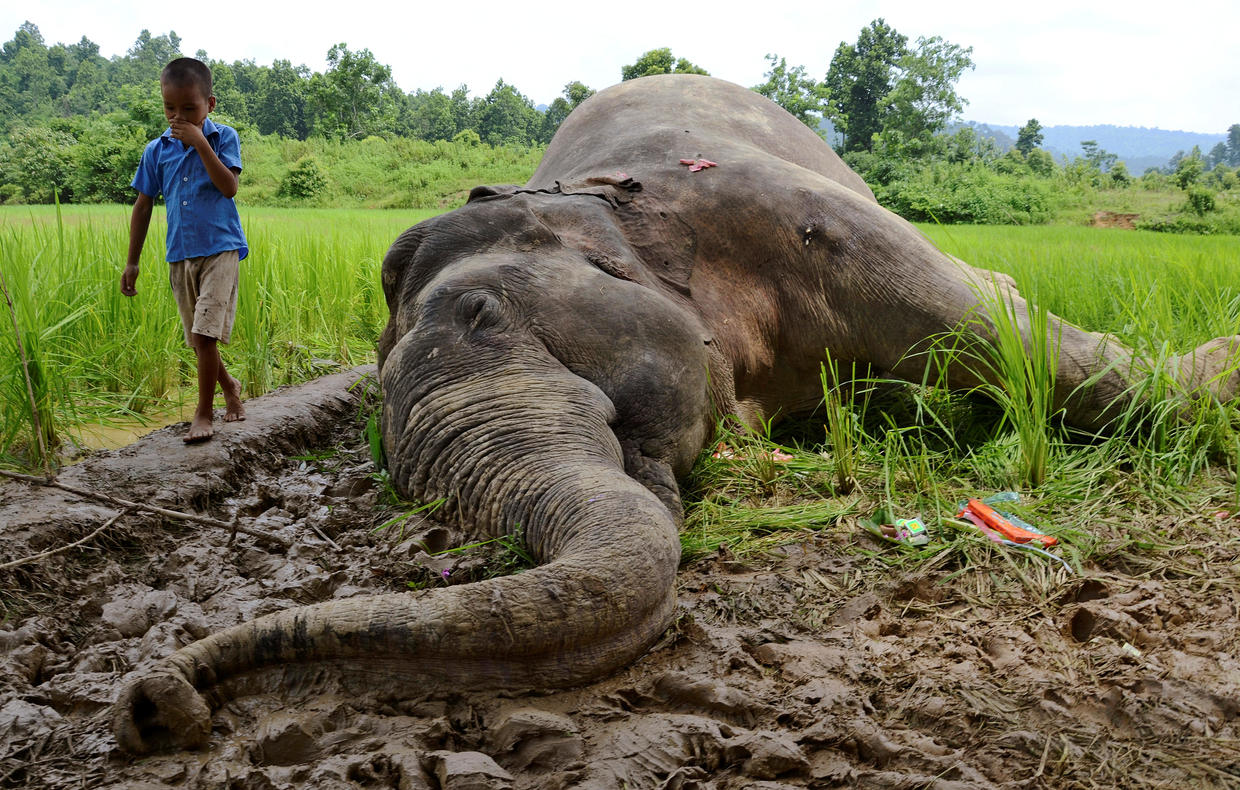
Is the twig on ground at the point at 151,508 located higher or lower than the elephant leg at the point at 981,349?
lower

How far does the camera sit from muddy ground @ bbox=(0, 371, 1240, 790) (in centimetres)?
134

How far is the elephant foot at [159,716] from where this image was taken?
4.46 feet

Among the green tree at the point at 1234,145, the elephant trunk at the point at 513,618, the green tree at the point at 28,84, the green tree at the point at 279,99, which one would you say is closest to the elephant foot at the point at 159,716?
the elephant trunk at the point at 513,618

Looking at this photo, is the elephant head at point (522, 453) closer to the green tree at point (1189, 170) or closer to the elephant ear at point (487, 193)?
the elephant ear at point (487, 193)

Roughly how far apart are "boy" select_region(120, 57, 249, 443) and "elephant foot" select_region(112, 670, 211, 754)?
5.77 feet

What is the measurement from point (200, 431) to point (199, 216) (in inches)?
29.8

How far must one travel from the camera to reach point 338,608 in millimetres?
1520

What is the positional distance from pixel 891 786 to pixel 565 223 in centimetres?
194

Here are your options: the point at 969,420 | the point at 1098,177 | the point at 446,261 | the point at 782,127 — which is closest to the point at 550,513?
the point at 446,261

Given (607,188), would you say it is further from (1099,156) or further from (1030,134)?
(1030,134)

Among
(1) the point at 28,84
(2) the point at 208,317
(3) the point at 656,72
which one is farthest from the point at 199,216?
(1) the point at 28,84

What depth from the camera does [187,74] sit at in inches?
118

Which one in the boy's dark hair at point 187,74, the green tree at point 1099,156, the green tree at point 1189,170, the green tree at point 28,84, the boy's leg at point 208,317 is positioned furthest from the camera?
the green tree at point 28,84

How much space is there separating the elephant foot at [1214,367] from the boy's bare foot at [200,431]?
315cm
